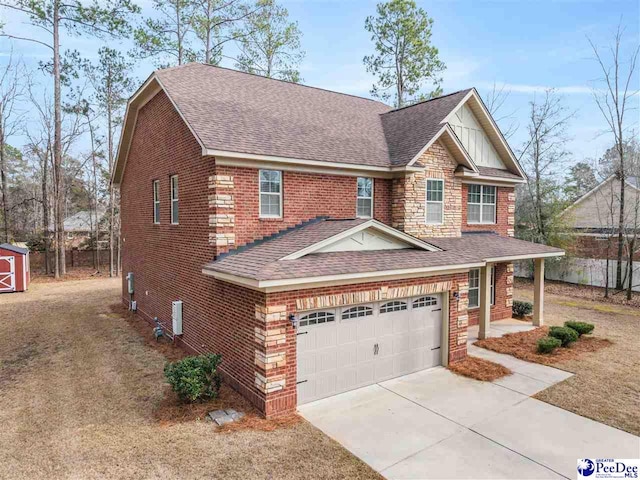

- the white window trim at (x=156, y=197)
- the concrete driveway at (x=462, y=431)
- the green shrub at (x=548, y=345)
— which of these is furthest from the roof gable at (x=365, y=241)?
the white window trim at (x=156, y=197)

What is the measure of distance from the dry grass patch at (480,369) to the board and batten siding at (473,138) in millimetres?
8264

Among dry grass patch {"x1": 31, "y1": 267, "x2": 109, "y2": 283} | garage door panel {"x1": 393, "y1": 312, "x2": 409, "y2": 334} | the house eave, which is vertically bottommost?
dry grass patch {"x1": 31, "y1": 267, "x2": 109, "y2": 283}

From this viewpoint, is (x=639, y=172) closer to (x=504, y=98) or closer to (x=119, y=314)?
(x=504, y=98)

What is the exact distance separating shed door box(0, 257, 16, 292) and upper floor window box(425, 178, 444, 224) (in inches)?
876

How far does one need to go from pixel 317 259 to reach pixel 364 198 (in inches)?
193

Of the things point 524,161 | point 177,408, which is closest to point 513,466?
point 177,408

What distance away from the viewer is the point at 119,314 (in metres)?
16.9

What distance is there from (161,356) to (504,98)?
28.4 metres

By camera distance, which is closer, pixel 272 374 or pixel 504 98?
pixel 272 374

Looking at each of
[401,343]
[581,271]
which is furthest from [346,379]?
[581,271]

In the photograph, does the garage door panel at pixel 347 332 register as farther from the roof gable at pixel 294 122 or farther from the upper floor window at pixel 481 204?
the upper floor window at pixel 481 204

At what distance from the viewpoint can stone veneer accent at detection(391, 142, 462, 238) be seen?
1312cm

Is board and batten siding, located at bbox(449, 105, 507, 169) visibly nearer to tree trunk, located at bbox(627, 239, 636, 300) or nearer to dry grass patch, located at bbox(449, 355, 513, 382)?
dry grass patch, located at bbox(449, 355, 513, 382)

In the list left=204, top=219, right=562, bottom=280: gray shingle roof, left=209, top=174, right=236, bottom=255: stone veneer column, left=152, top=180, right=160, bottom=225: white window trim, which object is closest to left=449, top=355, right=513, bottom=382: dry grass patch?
left=204, top=219, right=562, bottom=280: gray shingle roof
